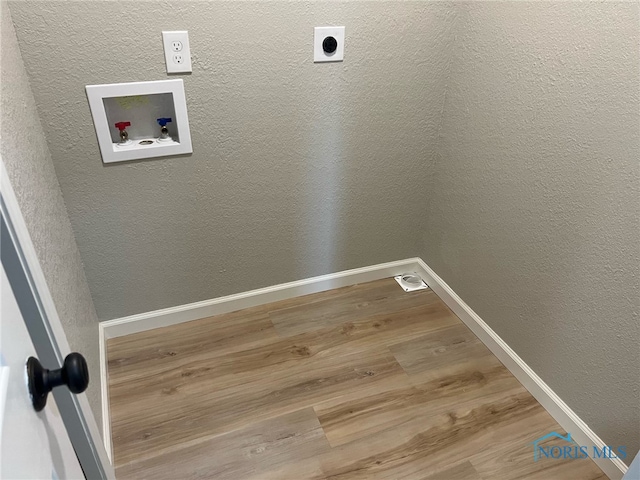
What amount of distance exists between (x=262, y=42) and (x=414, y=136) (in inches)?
28.3

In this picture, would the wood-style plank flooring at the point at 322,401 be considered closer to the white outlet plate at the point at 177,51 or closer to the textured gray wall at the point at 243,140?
the textured gray wall at the point at 243,140

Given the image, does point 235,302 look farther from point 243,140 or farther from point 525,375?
point 525,375

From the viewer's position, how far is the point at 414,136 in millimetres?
1835

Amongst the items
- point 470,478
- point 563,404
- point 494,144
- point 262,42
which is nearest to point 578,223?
point 494,144

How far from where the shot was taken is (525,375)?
1655mm

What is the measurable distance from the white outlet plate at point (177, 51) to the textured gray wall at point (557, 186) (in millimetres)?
964

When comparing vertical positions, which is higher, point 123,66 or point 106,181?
point 123,66

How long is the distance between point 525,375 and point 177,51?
5.24ft

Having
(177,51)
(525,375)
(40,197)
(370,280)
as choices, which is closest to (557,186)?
(525,375)

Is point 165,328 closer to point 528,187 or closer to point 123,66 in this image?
point 123,66

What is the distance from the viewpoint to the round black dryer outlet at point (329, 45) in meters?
1.51

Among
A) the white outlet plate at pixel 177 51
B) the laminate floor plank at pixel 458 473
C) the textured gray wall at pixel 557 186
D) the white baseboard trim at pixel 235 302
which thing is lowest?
the laminate floor plank at pixel 458 473

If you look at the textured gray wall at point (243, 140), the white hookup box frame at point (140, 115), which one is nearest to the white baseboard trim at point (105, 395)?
the textured gray wall at point (243, 140)

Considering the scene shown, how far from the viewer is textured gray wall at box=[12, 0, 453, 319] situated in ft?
4.27
